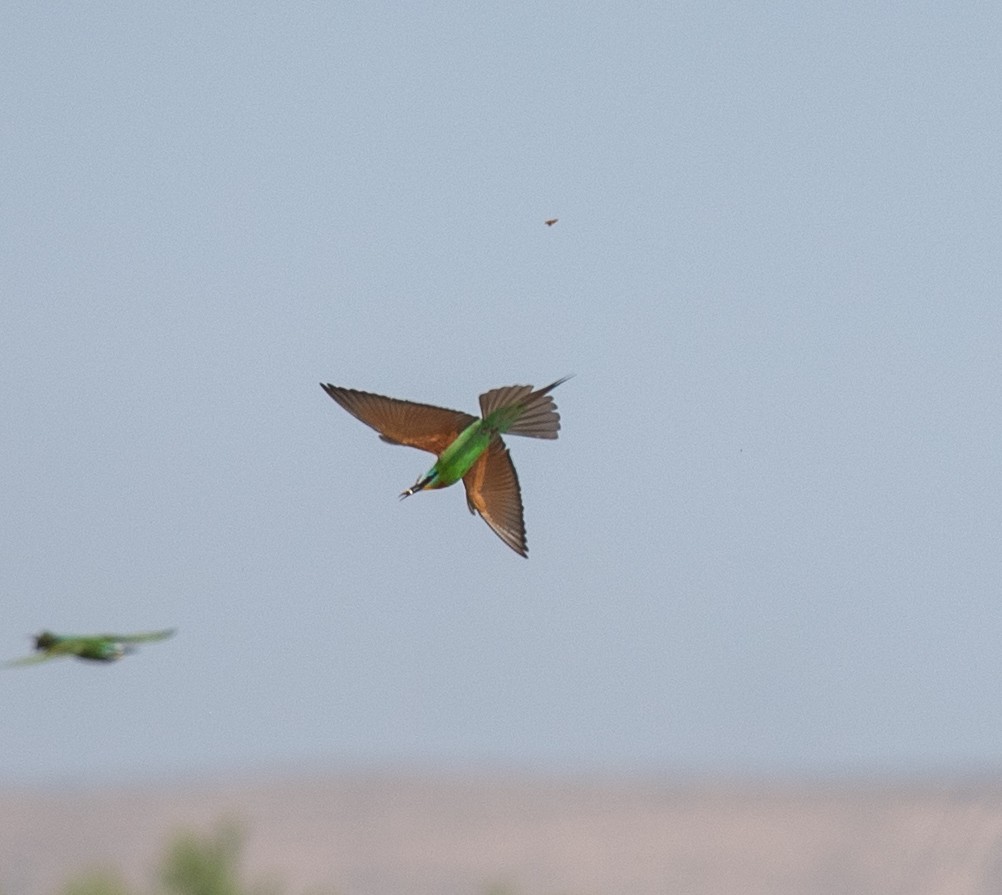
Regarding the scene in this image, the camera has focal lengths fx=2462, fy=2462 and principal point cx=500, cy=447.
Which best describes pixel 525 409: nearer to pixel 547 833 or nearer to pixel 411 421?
pixel 411 421

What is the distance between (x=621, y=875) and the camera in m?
85.3

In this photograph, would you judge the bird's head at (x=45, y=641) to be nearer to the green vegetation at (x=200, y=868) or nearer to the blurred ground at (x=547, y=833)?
the green vegetation at (x=200, y=868)

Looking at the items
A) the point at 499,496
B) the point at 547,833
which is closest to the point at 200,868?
the point at 499,496

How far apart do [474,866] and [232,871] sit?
45.7 meters

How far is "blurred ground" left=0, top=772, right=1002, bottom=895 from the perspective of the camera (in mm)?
84688

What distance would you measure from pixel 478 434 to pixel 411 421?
0.91ft

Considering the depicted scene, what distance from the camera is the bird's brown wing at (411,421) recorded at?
7406 millimetres

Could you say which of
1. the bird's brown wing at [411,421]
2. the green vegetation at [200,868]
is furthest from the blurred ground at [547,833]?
the bird's brown wing at [411,421]

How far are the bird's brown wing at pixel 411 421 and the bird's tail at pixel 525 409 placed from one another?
0.10 meters

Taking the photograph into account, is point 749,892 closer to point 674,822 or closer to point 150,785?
point 674,822

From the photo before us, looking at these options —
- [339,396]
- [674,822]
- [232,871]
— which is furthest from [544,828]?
[339,396]

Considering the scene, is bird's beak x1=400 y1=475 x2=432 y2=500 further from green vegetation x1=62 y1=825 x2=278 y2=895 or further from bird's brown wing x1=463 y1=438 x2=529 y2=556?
green vegetation x1=62 y1=825 x2=278 y2=895

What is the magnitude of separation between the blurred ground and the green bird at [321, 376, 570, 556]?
7220cm

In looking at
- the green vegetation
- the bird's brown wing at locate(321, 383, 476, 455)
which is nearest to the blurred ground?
the green vegetation
